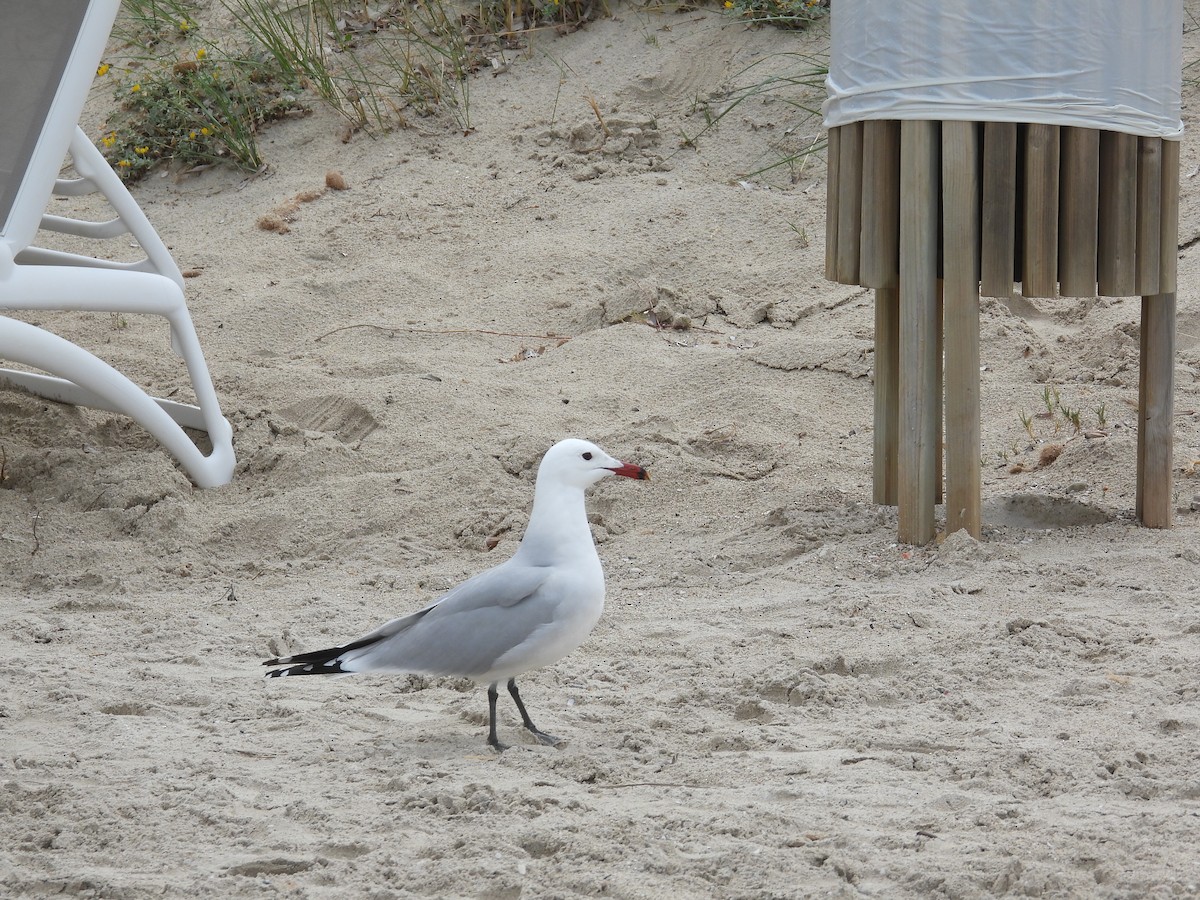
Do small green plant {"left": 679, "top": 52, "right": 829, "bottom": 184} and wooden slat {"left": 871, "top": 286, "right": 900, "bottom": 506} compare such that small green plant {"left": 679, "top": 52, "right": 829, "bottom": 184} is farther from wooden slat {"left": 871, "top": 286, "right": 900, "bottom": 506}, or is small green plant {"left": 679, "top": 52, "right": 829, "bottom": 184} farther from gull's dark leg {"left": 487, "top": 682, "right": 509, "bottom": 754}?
gull's dark leg {"left": 487, "top": 682, "right": 509, "bottom": 754}

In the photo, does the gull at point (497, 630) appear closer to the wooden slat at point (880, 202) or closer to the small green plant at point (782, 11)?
the wooden slat at point (880, 202)

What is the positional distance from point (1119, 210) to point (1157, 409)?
609 millimetres

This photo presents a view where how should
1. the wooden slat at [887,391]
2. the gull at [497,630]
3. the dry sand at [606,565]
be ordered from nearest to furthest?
the dry sand at [606,565] < the gull at [497,630] < the wooden slat at [887,391]

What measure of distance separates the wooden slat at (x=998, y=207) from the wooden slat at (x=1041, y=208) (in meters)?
0.04

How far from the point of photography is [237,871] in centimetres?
241

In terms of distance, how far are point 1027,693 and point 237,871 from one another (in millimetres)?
1731

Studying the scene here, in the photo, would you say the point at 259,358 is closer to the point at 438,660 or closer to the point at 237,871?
the point at 438,660

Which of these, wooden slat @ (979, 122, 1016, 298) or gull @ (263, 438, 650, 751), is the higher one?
wooden slat @ (979, 122, 1016, 298)

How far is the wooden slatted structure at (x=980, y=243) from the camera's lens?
3773mm

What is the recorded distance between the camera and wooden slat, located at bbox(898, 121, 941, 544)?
3.81 meters

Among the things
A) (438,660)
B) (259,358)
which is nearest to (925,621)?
(438,660)

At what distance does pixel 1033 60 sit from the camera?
368 cm

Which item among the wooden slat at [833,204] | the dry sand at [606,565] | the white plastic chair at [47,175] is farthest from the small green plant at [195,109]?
the wooden slat at [833,204]

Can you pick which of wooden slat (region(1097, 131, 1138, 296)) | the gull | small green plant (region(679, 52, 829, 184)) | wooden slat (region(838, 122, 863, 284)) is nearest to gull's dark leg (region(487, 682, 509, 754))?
the gull
